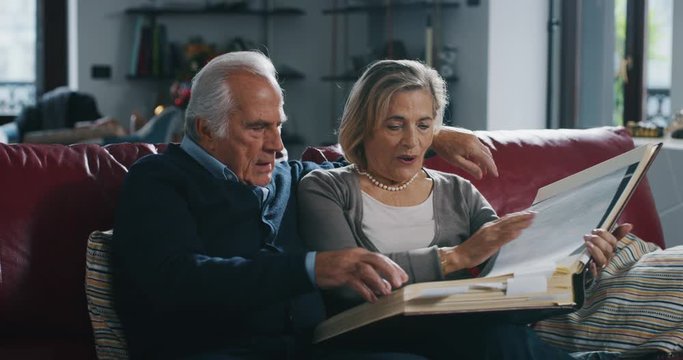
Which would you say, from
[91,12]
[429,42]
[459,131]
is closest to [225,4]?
[91,12]

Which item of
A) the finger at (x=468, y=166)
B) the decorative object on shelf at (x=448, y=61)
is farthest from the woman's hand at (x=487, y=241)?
the decorative object on shelf at (x=448, y=61)

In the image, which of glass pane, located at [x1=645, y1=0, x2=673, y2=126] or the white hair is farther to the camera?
glass pane, located at [x1=645, y1=0, x2=673, y2=126]

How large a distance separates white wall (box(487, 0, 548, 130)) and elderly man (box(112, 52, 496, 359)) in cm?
432

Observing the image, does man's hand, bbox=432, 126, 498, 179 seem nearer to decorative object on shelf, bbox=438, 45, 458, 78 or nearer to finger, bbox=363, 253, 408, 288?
finger, bbox=363, 253, 408, 288

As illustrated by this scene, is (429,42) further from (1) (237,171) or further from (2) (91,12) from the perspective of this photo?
(1) (237,171)

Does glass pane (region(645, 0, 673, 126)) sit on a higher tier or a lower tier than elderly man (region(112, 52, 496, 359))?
A: higher

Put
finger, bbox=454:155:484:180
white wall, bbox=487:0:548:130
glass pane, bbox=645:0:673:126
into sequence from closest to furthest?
finger, bbox=454:155:484:180
glass pane, bbox=645:0:673:126
white wall, bbox=487:0:548:130

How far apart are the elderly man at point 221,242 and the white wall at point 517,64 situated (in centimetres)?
432

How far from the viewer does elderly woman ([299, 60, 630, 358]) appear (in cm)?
200

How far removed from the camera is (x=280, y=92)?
1.98 m

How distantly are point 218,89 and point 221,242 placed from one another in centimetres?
29

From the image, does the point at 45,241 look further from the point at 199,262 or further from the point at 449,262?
the point at 449,262

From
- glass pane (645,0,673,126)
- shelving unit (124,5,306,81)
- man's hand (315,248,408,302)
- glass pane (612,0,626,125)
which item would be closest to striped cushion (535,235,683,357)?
man's hand (315,248,408,302)

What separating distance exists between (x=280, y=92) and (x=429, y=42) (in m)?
4.44
